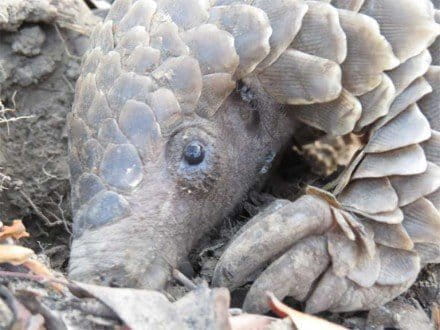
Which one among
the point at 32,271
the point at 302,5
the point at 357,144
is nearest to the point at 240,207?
the point at 357,144

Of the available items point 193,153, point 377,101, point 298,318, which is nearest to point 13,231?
point 193,153

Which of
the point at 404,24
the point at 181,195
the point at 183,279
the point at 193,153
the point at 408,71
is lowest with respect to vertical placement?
the point at 183,279

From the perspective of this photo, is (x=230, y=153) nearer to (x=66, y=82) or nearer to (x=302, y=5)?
(x=302, y=5)

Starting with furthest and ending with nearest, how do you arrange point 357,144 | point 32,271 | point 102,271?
point 357,144 → point 102,271 → point 32,271

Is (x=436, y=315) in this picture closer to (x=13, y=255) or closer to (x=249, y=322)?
(x=249, y=322)

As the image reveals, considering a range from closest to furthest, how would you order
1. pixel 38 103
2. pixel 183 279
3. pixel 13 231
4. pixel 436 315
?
1. pixel 13 231
2. pixel 183 279
3. pixel 436 315
4. pixel 38 103

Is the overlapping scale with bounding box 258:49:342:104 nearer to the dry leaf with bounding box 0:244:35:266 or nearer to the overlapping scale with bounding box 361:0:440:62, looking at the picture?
the overlapping scale with bounding box 361:0:440:62

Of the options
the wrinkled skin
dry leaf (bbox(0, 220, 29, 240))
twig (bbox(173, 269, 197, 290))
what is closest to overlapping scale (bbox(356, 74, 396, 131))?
the wrinkled skin
